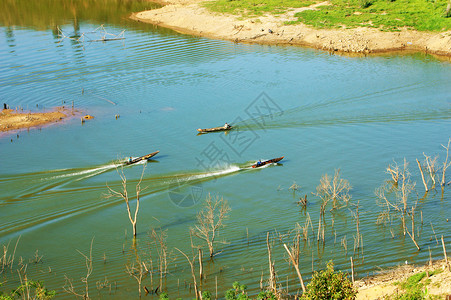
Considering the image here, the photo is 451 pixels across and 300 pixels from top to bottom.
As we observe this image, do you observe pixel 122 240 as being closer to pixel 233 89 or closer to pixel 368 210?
pixel 368 210

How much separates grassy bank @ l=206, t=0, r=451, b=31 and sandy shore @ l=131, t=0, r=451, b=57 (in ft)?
4.52

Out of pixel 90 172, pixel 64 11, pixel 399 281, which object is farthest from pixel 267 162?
pixel 64 11

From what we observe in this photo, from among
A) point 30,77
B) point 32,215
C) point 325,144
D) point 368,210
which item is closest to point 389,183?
point 368,210

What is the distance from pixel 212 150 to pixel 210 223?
38.1 feet

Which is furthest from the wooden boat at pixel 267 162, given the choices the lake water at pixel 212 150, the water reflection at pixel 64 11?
the water reflection at pixel 64 11

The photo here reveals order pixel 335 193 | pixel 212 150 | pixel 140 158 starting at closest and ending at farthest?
pixel 335 193 < pixel 140 158 < pixel 212 150

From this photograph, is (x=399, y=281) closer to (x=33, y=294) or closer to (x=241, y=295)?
(x=241, y=295)

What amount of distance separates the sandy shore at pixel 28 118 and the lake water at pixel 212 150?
148 cm

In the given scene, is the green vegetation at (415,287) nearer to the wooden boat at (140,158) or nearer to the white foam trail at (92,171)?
the wooden boat at (140,158)

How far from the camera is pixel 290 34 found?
73625 millimetres

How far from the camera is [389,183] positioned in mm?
36375

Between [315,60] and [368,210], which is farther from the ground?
[315,60]

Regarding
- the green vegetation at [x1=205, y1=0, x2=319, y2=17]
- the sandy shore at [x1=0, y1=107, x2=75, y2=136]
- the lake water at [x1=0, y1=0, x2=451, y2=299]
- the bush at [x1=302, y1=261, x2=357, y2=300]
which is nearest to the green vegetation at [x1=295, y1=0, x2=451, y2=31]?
the green vegetation at [x1=205, y1=0, x2=319, y2=17]

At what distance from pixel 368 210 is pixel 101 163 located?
769 inches
